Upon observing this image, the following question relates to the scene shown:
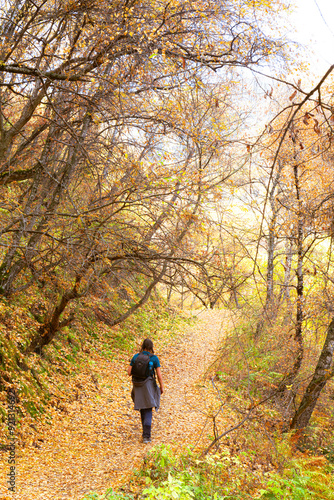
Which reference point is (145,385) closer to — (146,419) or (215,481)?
(146,419)

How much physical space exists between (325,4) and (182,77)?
5.14 meters

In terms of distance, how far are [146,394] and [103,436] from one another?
4.51 feet

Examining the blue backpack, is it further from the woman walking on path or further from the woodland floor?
the woodland floor

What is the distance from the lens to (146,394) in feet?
21.0

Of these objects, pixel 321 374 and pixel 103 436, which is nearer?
pixel 103 436

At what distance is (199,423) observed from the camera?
7.91m

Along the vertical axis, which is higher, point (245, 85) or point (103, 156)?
point (245, 85)

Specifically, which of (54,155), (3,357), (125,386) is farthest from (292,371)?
(54,155)

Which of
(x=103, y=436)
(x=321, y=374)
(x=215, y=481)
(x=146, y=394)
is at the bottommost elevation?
(x=103, y=436)

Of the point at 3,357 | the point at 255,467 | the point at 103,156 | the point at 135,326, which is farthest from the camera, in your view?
the point at 135,326

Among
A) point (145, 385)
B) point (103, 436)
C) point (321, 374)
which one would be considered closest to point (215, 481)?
point (145, 385)

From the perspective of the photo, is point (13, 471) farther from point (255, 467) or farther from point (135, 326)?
point (135, 326)

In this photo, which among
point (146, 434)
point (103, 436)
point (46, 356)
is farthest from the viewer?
point (46, 356)

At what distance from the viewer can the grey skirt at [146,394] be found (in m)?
6.37
